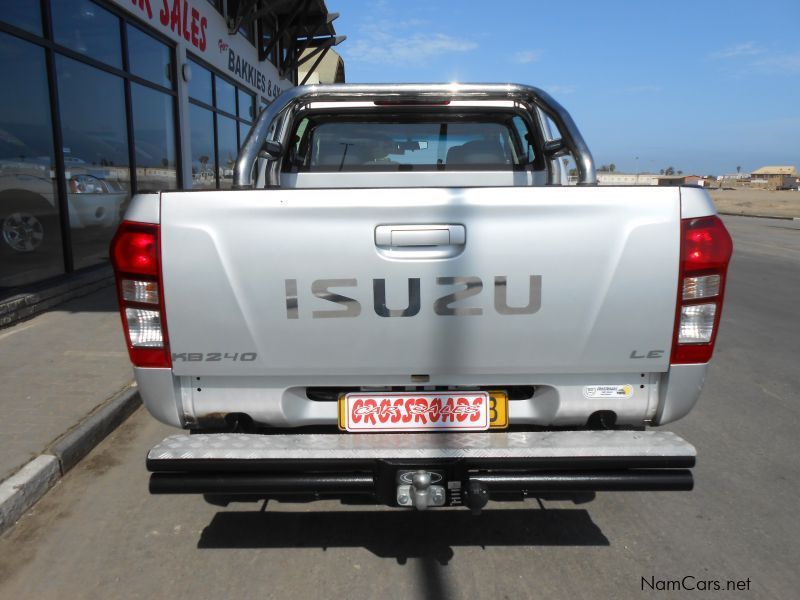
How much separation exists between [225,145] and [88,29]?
6.85 m

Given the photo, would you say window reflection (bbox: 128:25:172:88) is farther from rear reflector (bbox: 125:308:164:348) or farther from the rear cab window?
rear reflector (bbox: 125:308:164:348)

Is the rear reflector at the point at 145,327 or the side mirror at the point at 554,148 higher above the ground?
the side mirror at the point at 554,148

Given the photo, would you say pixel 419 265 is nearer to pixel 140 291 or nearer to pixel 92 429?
pixel 140 291

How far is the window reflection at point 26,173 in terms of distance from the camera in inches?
264

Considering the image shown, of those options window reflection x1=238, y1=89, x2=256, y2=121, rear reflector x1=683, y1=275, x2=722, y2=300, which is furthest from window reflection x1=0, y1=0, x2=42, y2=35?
window reflection x1=238, y1=89, x2=256, y2=121

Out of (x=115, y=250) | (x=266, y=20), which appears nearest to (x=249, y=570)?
(x=115, y=250)

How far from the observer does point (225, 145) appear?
1501 cm

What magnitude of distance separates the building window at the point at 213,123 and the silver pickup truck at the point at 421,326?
10.3m

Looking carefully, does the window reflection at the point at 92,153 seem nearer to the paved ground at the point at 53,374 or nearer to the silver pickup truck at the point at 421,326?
the paved ground at the point at 53,374

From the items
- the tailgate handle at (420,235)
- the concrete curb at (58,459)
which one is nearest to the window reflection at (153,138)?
the concrete curb at (58,459)

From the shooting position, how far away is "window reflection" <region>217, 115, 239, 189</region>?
14430 millimetres

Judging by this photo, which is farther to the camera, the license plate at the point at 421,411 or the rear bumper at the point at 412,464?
the license plate at the point at 421,411

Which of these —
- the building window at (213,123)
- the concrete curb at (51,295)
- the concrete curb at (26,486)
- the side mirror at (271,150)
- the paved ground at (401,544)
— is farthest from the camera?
the building window at (213,123)

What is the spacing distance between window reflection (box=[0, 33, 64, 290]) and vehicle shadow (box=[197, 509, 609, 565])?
5.31m
